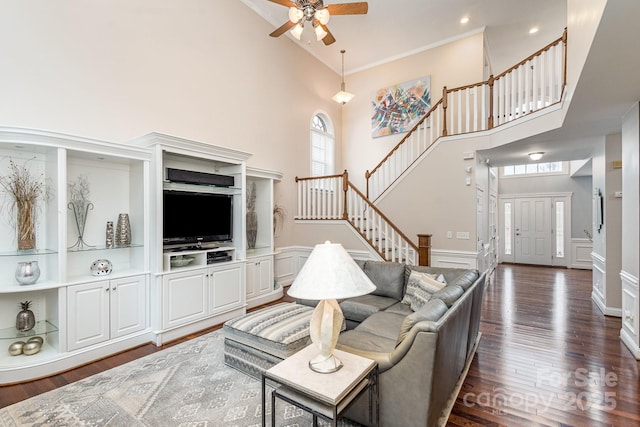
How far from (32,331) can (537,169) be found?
471 inches

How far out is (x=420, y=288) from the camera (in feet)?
10.7

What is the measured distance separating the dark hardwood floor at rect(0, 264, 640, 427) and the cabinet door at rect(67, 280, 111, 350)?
0.90ft

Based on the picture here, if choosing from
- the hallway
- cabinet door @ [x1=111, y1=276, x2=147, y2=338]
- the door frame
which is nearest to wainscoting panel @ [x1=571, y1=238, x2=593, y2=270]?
the door frame

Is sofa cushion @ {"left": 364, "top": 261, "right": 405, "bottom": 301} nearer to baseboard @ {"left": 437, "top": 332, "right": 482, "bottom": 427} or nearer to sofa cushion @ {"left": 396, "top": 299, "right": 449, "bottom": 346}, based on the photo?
baseboard @ {"left": 437, "top": 332, "right": 482, "bottom": 427}

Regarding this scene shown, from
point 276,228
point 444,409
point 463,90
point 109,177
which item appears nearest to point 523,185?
point 463,90

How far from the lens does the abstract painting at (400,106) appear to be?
7.10 m

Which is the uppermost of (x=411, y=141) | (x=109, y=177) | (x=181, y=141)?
(x=411, y=141)

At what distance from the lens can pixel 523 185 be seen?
934cm

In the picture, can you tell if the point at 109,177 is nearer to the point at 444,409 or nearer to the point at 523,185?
the point at 444,409

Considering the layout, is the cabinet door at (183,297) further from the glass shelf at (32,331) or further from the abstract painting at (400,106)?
the abstract painting at (400,106)

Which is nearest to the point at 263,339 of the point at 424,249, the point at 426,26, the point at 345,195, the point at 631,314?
the point at 424,249

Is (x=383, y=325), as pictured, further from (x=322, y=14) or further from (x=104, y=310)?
(x=322, y=14)

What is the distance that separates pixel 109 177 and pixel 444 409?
4.28 meters

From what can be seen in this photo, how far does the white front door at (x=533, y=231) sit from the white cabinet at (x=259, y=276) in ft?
27.1
